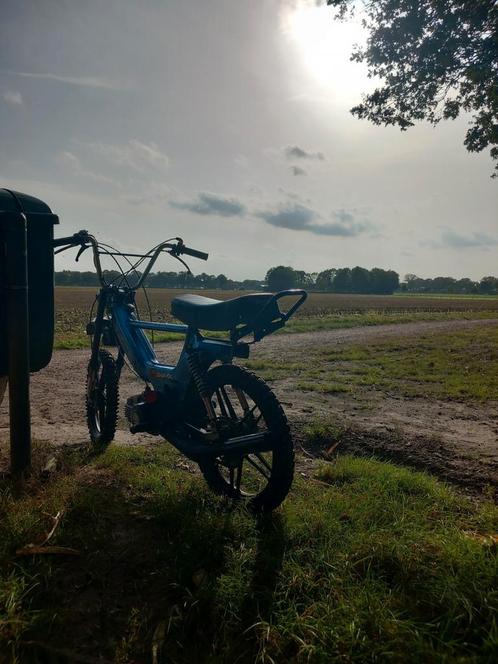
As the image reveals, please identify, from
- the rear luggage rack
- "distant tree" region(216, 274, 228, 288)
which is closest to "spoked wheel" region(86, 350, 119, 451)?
the rear luggage rack

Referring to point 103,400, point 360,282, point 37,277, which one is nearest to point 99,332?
point 103,400

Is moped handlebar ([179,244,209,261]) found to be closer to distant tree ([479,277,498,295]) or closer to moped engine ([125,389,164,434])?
moped engine ([125,389,164,434])

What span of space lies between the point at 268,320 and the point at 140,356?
152cm

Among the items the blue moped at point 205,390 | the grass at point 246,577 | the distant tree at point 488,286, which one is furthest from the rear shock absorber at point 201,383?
the distant tree at point 488,286

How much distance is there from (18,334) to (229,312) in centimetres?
141

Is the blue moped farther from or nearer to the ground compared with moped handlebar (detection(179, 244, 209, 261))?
nearer to the ground

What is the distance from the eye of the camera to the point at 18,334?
2818 millimetres

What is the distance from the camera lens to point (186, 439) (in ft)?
9.55

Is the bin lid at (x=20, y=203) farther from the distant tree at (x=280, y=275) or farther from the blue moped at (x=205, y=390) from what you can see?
the distant tree at (x=280, y=275)

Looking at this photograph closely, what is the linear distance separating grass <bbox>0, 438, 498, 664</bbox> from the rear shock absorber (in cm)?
56

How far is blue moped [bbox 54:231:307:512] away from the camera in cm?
253

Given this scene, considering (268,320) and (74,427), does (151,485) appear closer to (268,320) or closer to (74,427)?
(268,320)

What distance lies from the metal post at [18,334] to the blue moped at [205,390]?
73 centimetres

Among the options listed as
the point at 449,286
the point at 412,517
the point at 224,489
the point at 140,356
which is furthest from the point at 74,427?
the point at 449,286
